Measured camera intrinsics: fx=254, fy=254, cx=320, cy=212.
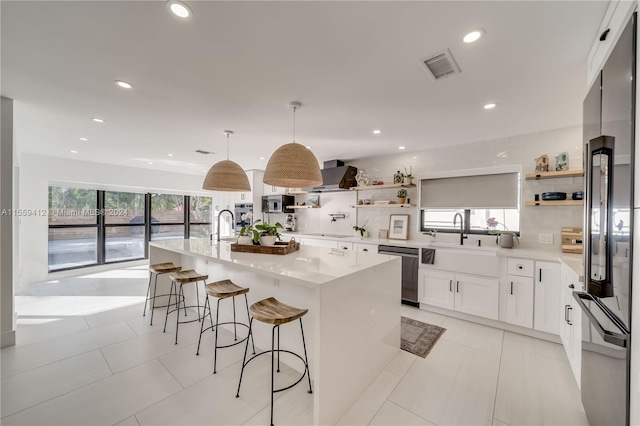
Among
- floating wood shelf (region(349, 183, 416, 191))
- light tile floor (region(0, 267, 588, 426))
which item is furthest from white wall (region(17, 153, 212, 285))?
floating wood shelf (region(349, 183, 416, 191))

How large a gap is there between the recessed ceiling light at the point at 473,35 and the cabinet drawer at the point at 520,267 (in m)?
2.53

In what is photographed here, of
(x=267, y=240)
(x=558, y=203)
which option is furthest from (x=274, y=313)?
(x=558, y=203)

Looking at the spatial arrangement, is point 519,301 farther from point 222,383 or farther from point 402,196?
point 222,383

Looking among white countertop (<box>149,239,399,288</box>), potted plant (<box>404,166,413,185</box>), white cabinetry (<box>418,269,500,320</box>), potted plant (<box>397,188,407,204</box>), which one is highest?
potted plant (<box>404,166,413,185</box>)

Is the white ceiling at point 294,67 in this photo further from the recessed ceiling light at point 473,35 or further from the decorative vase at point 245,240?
the decorative vase at point 245,240

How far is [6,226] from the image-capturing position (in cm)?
247

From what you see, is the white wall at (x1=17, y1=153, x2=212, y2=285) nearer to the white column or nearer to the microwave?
the white column

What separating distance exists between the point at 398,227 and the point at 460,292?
145 cm

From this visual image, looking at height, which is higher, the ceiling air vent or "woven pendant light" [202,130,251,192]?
the ceiling air vent

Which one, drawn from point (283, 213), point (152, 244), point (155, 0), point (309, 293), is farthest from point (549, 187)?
point (152, 244)

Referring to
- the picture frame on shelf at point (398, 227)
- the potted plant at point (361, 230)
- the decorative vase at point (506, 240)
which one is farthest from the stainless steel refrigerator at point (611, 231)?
the potted plant at point (361, 230)

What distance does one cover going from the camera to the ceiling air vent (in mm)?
1751

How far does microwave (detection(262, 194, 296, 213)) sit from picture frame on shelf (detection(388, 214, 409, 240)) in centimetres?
249

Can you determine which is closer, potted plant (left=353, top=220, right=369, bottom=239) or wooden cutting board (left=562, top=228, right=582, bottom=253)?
wooden cutting board (left=562, top=228, right=582, bottom=253)
